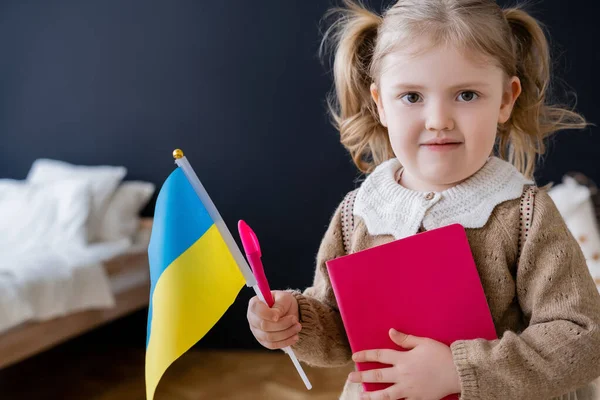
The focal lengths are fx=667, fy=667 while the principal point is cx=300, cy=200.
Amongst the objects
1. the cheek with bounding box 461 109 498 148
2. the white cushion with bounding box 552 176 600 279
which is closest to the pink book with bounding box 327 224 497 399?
the cheek with bounding box 461 109 498 148

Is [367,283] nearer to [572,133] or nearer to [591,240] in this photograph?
[591,240]

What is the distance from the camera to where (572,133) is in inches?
114

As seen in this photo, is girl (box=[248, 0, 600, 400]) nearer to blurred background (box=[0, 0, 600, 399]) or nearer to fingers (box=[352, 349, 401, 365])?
fingers (box=[352, 349, 401, 365])

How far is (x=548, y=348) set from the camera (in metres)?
0.81

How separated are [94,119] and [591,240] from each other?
2.59 meters

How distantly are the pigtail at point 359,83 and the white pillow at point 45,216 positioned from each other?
2.27 m

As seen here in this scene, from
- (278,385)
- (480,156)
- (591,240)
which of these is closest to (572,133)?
(591,240)

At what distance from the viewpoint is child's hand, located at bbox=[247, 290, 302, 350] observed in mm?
912

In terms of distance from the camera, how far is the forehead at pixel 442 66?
87 centimetres

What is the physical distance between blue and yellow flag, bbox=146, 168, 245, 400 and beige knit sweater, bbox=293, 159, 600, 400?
0.45 feet

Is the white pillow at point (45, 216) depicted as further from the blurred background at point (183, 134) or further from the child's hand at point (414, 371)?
the child's hand at point (414, 371)

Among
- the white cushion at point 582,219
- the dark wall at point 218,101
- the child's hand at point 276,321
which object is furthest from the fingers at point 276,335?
the dark wall at point 218,101

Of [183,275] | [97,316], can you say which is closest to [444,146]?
[183,275]

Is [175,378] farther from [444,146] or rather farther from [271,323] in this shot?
[444,146]
